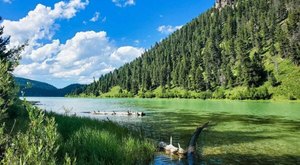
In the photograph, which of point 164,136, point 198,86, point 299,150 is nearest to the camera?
point 299,150

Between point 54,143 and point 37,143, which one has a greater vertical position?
point 37,143

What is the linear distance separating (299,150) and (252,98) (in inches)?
4296

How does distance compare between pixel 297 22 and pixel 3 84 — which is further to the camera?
pixel 297 22

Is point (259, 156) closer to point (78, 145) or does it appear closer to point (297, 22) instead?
point (78, 145)

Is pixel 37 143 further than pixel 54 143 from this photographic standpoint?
No

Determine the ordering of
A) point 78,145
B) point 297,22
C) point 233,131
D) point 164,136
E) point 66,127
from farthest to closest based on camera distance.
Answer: point 297,22 < point 233,131 < point 164,136 < point 66,127 < point 78,145

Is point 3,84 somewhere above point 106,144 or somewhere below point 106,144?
above

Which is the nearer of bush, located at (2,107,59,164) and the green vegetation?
bush, located at (2,107,59,164)

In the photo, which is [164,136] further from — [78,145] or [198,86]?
[198,86]

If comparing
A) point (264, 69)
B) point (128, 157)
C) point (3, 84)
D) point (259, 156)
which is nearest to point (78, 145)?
point (128, 157)

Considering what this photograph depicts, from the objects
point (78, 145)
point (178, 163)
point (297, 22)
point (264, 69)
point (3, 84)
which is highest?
point (297, 22)

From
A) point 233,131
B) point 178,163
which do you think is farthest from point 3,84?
point 233,131

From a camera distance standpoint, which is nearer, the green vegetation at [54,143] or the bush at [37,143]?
the bush at [37,143]

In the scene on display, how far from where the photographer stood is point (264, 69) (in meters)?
164
